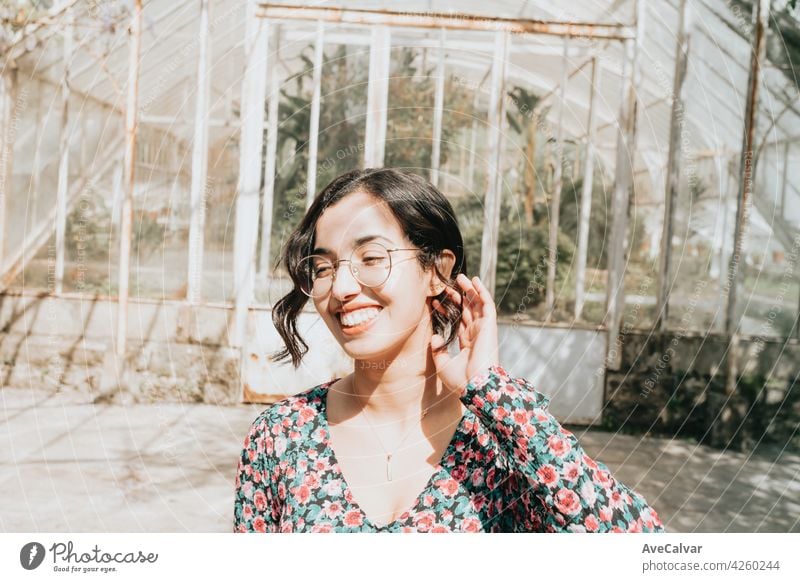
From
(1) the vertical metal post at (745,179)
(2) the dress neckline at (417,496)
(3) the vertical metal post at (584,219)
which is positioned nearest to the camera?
(2) the dress neckline at (417,496)

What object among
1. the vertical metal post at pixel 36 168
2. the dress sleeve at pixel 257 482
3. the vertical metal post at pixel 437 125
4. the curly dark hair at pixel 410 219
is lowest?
the dress sleeve at pixel 257 482

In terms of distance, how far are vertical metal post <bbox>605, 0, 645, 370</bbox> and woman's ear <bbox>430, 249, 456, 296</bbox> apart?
2.67 metres

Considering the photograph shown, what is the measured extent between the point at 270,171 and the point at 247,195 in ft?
0.53

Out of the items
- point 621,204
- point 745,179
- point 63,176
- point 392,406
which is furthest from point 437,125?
point 392,406

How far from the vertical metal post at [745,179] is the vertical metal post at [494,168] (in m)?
1.00

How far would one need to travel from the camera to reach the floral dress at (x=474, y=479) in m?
0.90

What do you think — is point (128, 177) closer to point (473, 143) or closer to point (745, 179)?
point (473, 143)

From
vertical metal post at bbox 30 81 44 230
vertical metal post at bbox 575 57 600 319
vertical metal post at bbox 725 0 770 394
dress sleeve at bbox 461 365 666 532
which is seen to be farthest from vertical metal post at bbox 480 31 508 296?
dress sleeve at bbox 461 365 666 532

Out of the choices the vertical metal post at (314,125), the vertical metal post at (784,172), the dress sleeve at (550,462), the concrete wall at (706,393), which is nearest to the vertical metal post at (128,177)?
the vertical metal post at (314,125)

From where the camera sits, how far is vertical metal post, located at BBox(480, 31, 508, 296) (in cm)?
346

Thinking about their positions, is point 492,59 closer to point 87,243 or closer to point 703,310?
point 703,310

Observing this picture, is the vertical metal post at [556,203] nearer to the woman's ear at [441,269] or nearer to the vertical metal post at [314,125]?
the vertical metal post at [314,125]

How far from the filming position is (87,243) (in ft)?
11.7

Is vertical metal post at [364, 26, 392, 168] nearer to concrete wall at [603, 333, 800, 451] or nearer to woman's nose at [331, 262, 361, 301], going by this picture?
concrete wall at [603, 333, 800, 451]
